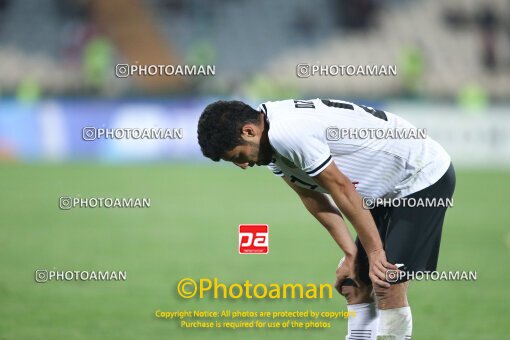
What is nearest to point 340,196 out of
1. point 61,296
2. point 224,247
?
point 61,296

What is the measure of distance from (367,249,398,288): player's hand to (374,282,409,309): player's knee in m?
0.09

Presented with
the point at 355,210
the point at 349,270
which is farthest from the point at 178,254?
the point at 355,210

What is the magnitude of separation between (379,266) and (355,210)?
14.7 inches

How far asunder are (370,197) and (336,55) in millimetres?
22895

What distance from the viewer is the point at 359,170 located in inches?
185

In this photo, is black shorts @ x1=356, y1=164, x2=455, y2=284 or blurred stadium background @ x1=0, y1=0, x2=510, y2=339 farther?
blurred stadium background @ x1=0, y1=0, x2=510, y2=339

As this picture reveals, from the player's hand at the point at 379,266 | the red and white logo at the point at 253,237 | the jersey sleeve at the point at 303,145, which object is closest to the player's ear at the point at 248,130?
the jersey sleeve at the point at 303,145

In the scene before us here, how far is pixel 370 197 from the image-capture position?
189 inches

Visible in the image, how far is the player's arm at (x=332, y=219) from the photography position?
501 cm

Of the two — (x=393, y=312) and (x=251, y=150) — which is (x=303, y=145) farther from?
(x=393, y=312)

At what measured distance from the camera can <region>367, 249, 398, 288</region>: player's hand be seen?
4480 mm

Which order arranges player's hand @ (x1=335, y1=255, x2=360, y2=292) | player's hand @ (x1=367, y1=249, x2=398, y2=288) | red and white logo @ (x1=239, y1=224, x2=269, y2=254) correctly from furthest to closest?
1. red and white logo @ (x1=239, y1=224, x2=269, y2=254)
2. player's hand @ (x1=335, y1=255, x2=360, y2=292)
3. player's hand @ (x1=367, y1=249, x2=398, y2=288)

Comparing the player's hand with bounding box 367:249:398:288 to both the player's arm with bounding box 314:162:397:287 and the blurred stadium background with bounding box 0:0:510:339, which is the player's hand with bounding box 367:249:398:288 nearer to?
the player's arm with bounding box 314:162:397:287

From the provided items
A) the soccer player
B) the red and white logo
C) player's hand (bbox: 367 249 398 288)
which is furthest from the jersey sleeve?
the red and white logo
